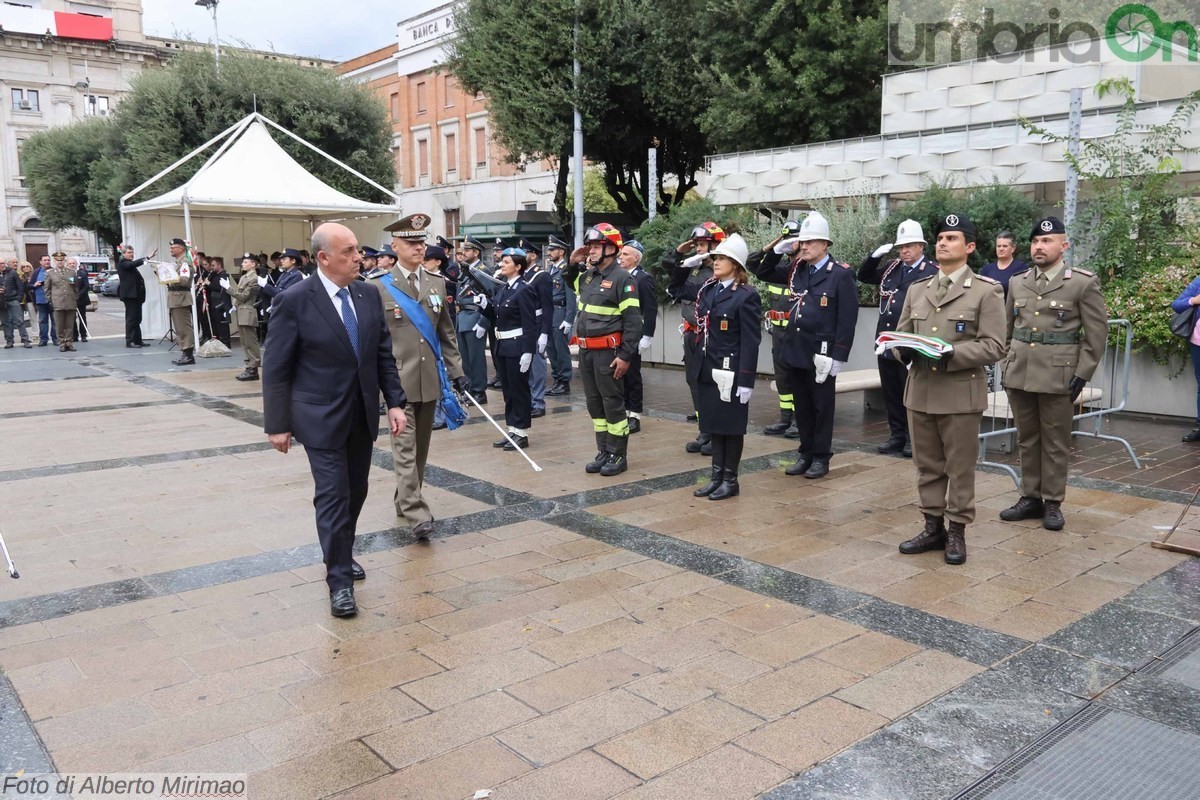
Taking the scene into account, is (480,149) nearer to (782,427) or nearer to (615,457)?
(782,427)

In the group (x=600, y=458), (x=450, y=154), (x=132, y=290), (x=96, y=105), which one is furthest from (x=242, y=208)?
(x=96, y=105)

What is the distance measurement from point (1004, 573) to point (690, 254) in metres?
4.68

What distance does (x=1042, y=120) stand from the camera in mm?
13203

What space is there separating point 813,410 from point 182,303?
12.6 metres

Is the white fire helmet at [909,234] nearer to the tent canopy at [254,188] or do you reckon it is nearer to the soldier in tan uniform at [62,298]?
the tent canopy at [254,188]

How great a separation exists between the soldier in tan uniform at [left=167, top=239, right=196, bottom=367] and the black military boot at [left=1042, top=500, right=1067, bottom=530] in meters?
14.1

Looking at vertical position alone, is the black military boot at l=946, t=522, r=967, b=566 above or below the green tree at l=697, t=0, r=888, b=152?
below

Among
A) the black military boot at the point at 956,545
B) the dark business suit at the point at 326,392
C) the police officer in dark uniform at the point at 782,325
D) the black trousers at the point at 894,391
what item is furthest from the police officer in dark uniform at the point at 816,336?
the dark business suit at the point at 326,392

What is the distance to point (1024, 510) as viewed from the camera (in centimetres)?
608

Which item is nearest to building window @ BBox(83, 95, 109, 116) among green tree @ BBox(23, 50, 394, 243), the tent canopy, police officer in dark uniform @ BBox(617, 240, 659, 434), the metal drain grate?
green tree @ BBox(23, 50, 394, 243)

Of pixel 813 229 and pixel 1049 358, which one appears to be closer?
pixel 1049 358

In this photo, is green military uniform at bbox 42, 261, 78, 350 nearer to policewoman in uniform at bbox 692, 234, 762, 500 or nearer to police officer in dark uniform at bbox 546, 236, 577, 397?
police officer in dark uniform at bbox 546, 236, 577, 397

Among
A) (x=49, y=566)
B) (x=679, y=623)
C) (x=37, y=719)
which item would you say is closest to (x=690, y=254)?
(x=679, y=623)

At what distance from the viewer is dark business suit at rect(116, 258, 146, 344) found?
18.6 m
